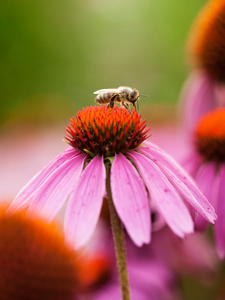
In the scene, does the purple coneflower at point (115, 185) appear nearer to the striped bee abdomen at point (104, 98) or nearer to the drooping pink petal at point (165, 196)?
the drooping pink petal at point (165, 196)

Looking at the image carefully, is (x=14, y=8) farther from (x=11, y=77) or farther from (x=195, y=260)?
(x=195, y=260)

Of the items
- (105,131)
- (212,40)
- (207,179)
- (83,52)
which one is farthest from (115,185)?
(83,52)

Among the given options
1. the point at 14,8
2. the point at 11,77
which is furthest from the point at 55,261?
the point at 14,8

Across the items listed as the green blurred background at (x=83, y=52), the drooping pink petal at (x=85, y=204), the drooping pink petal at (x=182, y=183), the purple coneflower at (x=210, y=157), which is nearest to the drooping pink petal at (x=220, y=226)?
the purple coneflower at (x=210, y=157)

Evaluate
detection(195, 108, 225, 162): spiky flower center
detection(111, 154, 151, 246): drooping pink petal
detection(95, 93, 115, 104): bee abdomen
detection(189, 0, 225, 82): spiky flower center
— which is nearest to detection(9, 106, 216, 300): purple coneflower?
detection(111, 154, 151, 246): drooping pink petal

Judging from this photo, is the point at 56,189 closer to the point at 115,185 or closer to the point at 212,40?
the point at 115,185

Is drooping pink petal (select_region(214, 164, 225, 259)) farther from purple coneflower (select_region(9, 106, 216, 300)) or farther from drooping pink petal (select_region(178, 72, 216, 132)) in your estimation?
drooping pink petal (select_region(178, 72, 216, 132))
